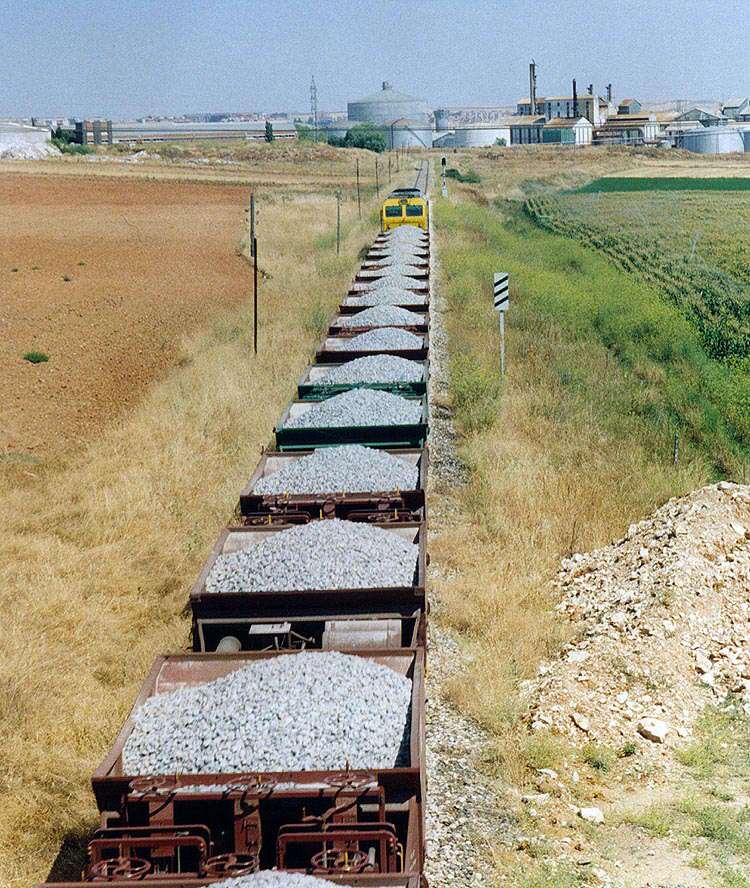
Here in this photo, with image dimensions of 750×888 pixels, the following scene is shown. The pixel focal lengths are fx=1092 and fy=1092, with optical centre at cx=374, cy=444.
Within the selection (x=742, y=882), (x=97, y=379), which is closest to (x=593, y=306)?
(x=97, y=379)

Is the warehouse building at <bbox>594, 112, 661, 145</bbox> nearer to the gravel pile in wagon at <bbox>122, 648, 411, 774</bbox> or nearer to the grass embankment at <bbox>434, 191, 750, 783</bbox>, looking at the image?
the grass embankment at <bbox>434, 191, 750, 783</bbox>

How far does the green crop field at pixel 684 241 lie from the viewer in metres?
25.9

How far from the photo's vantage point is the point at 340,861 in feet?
19.5

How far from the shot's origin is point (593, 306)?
2617 centimetres

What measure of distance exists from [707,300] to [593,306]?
14.5ft

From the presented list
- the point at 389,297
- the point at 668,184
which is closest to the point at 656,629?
the point at 389,297

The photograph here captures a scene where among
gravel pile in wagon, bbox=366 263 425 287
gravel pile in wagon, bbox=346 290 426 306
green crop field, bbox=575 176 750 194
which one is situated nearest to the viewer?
gravel pile in wagon, bbox=346 290 426 306

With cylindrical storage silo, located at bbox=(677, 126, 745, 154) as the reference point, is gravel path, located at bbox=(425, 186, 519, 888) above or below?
below

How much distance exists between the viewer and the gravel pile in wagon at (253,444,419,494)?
1105cm

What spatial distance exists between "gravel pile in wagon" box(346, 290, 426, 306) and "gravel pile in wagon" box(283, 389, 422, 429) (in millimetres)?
7432

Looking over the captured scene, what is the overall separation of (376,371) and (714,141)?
122437 millimetres

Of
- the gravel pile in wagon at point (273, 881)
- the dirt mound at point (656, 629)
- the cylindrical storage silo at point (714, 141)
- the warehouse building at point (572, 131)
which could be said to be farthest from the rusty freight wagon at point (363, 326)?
the warehouse building at point (572, 131)

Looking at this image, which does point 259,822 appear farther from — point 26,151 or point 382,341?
point 26,151

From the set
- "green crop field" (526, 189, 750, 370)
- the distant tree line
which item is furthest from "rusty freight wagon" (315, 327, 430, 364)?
the distant tree line
